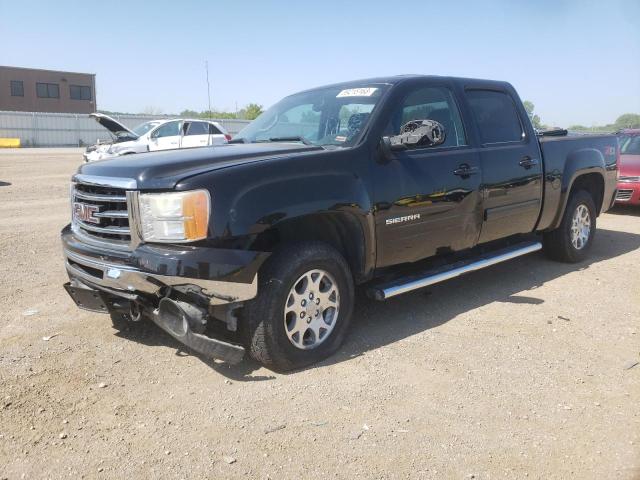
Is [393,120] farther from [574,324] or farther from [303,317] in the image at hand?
[574,324]

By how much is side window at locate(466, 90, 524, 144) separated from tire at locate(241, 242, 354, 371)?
7.02 ft

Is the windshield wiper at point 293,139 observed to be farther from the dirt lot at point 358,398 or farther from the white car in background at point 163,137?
the white car in background at point 163,137

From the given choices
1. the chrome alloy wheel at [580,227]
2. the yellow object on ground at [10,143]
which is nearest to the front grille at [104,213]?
the chrome alloy wheel at [580,227]

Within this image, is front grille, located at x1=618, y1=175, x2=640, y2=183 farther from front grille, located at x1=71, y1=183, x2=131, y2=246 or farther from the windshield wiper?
front grille, located at x1=71, y1=183, x2=131, y2=246

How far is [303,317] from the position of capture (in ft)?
11.8

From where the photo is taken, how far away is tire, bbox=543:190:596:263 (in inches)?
241

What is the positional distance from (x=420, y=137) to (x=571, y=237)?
3273mm

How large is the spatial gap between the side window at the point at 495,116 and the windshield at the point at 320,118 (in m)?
1.17

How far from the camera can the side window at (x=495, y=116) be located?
4.94 meters

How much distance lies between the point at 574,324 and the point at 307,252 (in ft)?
7.97

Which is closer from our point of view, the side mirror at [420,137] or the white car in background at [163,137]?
the side mirror at [420,137]

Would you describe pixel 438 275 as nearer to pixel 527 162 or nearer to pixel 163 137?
pixel 527 162

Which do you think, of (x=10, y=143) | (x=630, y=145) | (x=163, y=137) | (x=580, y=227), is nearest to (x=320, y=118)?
(x=580, y=227)

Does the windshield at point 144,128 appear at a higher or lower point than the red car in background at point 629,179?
higher
